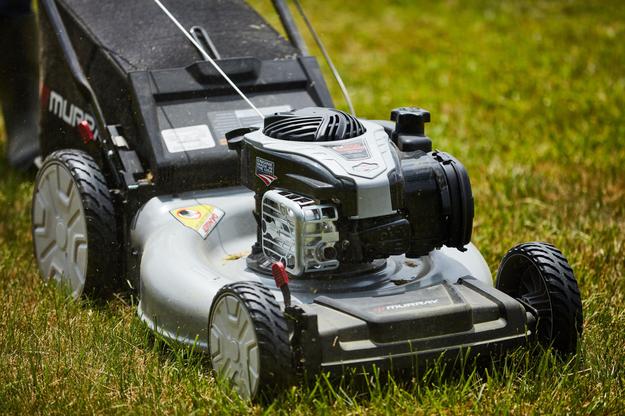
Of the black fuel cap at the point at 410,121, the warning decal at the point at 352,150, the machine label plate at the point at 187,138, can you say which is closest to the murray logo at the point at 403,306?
the warning decal at the point at 352,150

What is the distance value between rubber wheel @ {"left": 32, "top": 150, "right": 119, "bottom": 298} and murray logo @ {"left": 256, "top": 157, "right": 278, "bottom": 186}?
0.62 metres

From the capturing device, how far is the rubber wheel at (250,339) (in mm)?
2395

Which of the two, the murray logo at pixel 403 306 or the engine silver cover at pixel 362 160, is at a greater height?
the engine silver cover at pixel 362 160

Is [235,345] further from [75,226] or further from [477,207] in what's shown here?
[477,207]

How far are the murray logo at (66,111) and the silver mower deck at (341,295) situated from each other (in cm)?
53

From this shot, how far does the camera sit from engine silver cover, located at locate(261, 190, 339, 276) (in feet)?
8.57

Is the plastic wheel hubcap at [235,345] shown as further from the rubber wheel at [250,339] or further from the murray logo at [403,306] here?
the murray logo at [403,306]

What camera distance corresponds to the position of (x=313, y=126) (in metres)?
2.79

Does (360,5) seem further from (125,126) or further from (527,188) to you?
(125,126)

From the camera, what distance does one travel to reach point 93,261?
322 cm

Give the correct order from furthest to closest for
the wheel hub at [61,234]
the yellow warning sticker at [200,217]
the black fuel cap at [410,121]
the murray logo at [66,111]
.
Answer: the murray logo at [66,111] < the wheel hub at [61,234] < the yellow warning sticker at [200,217] < the black fuel cap at [410,121]

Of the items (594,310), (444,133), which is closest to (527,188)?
(444,133)

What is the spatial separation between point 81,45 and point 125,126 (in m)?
0.43

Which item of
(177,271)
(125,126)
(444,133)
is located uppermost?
(125,126)
